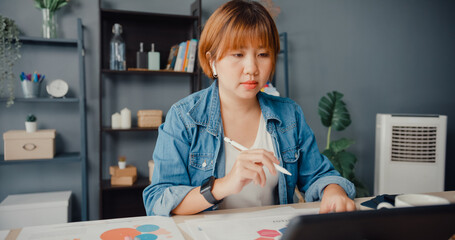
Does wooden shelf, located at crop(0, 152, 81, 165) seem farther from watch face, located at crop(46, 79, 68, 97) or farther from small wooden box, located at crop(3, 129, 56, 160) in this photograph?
watch face, located at crop(46, 79, 68, 97)

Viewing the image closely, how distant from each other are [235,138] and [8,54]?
2206mm

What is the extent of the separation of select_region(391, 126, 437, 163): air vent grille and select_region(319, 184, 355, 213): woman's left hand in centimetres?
221

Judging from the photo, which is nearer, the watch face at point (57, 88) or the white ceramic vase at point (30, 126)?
the white ceramic vase at point (30, 126)

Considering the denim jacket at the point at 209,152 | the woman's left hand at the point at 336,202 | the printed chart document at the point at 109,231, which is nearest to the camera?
the printed chart document at the point at 109,231

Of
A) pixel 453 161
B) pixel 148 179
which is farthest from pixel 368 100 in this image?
pixel 148 179

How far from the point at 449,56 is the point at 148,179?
3.56 metres

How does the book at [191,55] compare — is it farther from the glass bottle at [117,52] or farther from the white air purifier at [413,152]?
the white air purifier at [413,152]

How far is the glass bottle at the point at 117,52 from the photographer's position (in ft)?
8.43

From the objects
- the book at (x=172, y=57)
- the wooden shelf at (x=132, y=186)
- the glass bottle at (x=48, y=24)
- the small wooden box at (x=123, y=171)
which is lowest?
the wooden shelf at (x=132, y=186)

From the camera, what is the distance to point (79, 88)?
108 inches

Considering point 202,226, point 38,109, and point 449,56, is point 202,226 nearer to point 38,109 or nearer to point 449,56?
point 38,109

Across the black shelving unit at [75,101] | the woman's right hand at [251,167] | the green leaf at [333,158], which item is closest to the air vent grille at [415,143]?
the green leaf at [333,158]

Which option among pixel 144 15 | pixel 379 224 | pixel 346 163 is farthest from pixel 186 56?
pixel 379 224

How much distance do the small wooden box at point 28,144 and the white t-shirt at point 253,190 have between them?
1828mm
